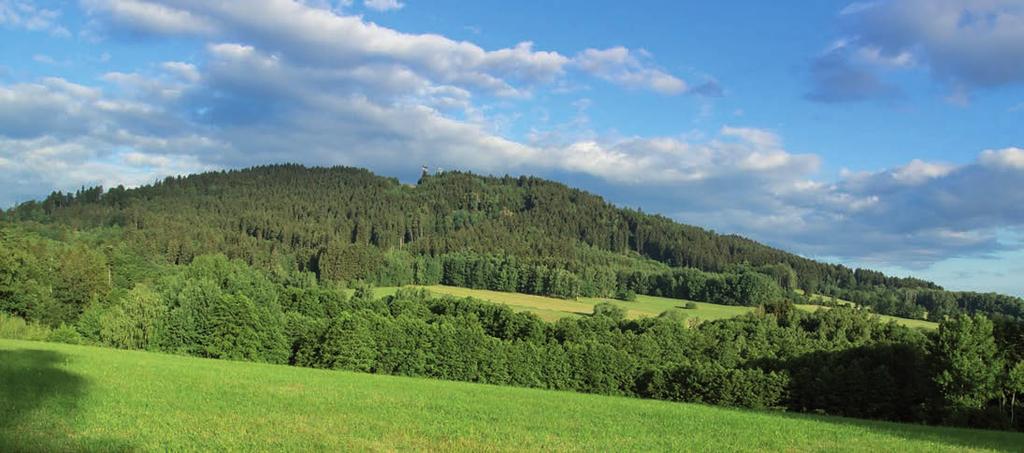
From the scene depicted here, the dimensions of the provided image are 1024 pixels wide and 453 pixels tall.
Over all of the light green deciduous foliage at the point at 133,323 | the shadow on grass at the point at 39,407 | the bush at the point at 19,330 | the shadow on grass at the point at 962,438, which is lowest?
the bush at the point at 19,330

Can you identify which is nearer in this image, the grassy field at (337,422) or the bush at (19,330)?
the grassy field at (337,422)

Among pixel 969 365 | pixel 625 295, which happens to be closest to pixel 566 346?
pixel 969 365

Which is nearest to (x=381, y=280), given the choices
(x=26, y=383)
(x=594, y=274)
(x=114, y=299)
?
(x=594, y=274)

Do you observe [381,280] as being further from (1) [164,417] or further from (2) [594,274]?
(1) [164,417]

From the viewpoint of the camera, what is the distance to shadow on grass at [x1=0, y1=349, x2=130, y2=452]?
1560cm

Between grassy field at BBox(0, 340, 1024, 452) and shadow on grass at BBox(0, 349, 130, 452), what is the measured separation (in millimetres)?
38

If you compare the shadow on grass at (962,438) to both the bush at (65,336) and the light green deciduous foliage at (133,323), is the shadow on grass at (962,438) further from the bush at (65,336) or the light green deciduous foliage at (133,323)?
the bush at (65,336)

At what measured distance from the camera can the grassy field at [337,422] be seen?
702 inches

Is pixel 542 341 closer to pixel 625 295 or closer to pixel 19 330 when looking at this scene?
pixel 19 330

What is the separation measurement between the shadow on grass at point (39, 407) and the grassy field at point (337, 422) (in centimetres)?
4

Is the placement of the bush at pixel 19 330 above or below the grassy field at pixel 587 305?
below

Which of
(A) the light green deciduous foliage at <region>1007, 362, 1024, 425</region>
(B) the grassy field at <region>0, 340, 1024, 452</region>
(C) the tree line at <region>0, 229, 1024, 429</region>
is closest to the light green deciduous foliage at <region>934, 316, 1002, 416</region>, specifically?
(C) the tree line at <region>0, 229, 1024, 429</region>

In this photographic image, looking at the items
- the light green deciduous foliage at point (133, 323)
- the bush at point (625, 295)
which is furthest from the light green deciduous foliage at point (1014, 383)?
the bush at point (625, 295)

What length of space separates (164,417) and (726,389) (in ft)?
190
